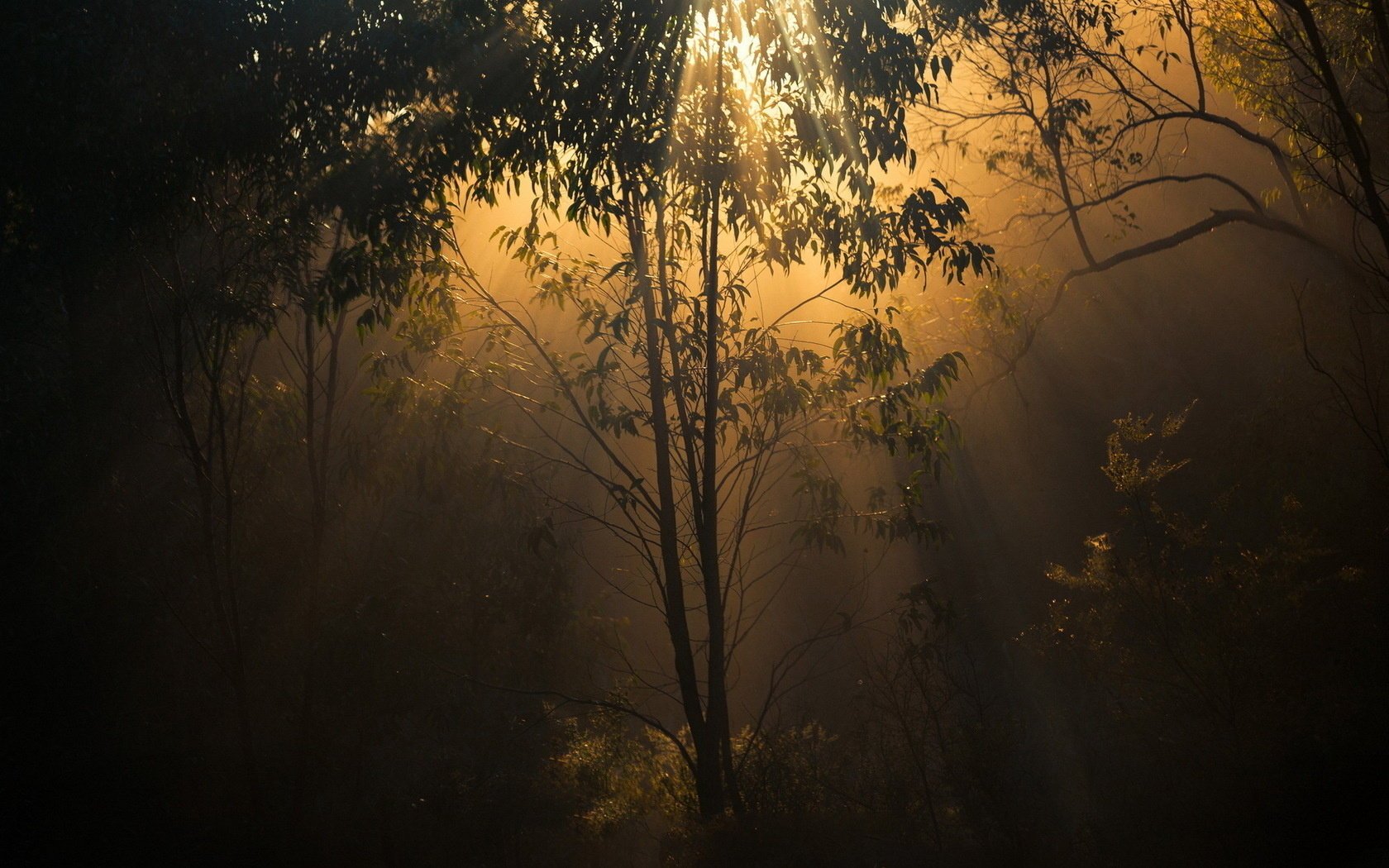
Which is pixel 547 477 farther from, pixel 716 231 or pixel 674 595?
pixel 716 231

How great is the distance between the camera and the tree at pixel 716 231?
16.1 feet

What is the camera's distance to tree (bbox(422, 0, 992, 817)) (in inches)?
193

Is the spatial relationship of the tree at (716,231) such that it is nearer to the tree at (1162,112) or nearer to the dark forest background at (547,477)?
the dark forest background at (547,477)

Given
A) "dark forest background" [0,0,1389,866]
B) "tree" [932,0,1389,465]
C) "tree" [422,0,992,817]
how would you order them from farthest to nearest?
"tree" [932,0,1389,465] → "dark forest background" [0,0,1389,866] → "tree" [422,0,992,817]

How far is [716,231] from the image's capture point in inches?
204

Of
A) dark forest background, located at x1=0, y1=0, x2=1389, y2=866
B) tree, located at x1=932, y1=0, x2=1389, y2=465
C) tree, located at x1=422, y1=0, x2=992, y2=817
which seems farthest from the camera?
tree, located at x1=932, y1=0, x2=1389, y2=465

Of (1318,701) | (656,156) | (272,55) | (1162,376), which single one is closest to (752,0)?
(656,156)

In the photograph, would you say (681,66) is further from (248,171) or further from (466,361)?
(248,171)

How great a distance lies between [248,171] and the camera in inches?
272

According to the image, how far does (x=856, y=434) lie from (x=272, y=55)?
4.35 meters

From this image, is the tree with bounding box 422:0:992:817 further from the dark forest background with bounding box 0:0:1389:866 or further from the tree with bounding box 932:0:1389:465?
the tree with bounding box 932:0:1389:465

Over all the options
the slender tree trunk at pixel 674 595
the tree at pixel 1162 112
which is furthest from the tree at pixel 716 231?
the tree at pixel 1162 112

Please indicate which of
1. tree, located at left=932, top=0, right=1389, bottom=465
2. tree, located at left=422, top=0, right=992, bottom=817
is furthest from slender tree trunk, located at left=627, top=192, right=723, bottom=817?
tree, located at left=932, top=0, right=1389, bottom=465

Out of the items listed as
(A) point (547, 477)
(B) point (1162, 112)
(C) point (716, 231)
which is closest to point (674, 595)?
(C) point (716, 231)
